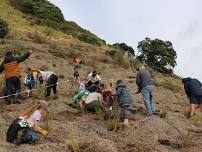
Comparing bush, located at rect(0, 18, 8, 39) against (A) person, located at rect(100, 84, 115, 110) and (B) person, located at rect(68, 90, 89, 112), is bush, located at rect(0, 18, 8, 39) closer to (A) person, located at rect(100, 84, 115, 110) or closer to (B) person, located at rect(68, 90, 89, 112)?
(B) person, located at rect(68, 90, 89, 112)

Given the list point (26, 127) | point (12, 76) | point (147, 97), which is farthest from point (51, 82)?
point (26, 127)

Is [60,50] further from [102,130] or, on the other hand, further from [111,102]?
[102,130]

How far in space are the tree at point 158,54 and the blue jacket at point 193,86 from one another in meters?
23.9

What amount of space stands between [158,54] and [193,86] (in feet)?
83.9

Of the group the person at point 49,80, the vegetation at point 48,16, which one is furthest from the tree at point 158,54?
the person at point 49,80

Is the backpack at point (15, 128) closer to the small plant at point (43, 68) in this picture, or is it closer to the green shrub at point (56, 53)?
the small plant at point (43, 68)

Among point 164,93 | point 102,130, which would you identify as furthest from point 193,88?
point 164,93

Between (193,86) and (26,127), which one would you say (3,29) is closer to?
(193,86)

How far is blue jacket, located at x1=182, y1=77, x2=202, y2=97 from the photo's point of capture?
58.0 ft

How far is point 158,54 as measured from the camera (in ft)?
142

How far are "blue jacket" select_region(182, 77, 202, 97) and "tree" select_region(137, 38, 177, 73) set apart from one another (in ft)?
78.3

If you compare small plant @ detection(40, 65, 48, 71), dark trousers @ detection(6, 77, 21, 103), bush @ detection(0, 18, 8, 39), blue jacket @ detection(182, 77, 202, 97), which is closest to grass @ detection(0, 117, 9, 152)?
dark trousers @ detection(6, 77, 21, 103)

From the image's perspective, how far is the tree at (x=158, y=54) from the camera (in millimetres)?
42500

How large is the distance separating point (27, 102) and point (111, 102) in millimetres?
2639
